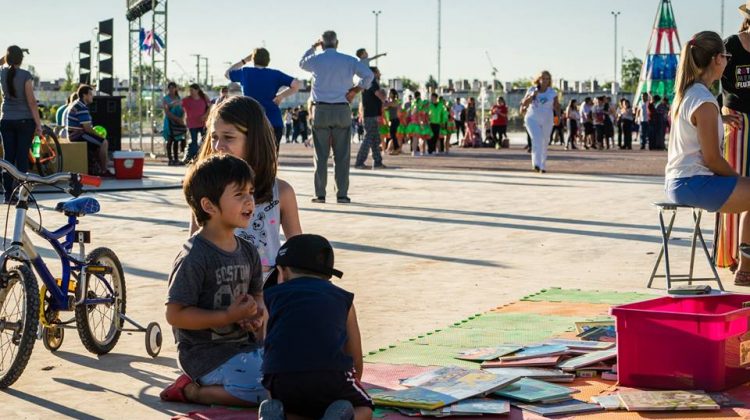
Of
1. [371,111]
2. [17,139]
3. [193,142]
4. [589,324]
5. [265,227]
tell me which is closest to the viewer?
[265,227]

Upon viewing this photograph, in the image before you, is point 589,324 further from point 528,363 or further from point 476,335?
point 528,363

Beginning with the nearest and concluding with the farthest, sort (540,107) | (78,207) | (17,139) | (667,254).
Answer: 1. (78,207)
2. (667,254)
3. (17,139)
4. (540,107)

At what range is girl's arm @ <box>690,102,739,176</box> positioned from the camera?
8.33m

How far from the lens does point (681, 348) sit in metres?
5.61

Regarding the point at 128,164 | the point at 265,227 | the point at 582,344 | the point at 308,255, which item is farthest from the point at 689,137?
the point at 128,164

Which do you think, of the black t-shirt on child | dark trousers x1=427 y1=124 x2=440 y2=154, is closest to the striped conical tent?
dark trousers x1=427 y1=124 x2=440 y2=154

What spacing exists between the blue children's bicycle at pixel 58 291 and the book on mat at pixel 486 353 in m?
1.53

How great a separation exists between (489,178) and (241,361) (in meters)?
16.0

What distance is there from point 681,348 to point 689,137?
10.4 ft

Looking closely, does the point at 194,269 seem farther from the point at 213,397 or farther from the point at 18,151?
the point at 18,151

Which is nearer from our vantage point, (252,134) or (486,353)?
(252,134)

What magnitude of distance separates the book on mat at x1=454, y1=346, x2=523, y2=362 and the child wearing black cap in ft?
5.45

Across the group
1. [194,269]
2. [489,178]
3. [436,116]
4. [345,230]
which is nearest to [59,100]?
[436,116]

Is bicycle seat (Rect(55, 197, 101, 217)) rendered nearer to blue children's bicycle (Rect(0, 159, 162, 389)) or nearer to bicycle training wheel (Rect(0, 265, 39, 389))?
blue children's bicycle (Rect(0, 159, 162, 389))
